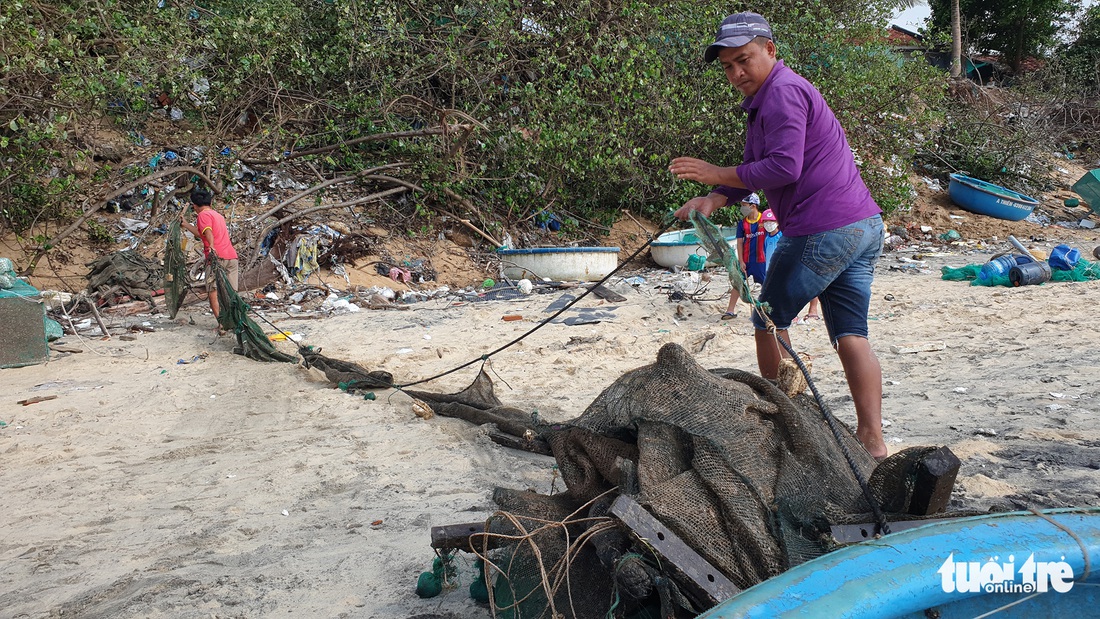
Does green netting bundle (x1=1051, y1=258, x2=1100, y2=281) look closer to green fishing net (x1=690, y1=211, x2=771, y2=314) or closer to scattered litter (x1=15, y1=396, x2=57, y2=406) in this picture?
green fishing net (x1=690, y1=211, x2=771, y2=314)

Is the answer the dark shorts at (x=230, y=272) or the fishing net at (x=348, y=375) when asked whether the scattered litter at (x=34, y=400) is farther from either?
the dark shorts at (x=230, y=272)

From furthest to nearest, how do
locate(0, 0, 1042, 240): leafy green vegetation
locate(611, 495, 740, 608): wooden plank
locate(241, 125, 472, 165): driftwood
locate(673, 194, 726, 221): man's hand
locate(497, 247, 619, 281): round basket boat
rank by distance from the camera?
locate(241, 125, 472, 165): driftwood < locate(0, 0, 1042, 240): leafy green vegetation < locate(497, 247, 619, 281): round basket boat < locate(673, 194, 726, 221): man's hand < locate(611, 495, 740, 608): wooden plank

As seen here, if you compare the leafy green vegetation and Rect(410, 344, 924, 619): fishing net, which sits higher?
the leafy green vegetation

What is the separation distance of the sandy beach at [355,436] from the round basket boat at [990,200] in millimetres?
6288

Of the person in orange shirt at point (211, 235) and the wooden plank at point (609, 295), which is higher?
the person in orange shirt at point (211, 235)

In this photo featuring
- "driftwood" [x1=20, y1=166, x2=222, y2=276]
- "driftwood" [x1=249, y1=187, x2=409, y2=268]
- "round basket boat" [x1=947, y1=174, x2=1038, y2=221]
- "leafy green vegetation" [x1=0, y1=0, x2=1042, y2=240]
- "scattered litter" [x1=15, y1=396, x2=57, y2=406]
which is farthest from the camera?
"round basket boat" [x1=947, y1=174, x2=1038, y2=221]

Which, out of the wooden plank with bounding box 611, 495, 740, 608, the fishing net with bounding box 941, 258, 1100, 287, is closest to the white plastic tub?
the fishing net with bounding box 941, 258, 1100, 287

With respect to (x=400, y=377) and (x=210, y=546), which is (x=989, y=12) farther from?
(x=210, y=546)

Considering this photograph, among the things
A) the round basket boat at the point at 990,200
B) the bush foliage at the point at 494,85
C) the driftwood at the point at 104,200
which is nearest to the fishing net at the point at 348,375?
the driftwood at the point at 104,200

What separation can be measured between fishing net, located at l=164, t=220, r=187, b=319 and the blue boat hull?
21.6 ft

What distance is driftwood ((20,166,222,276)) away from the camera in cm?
825

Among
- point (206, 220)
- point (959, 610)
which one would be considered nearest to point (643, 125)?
point (206, 220)

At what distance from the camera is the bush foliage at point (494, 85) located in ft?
32.9

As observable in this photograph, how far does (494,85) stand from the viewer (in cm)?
1086
